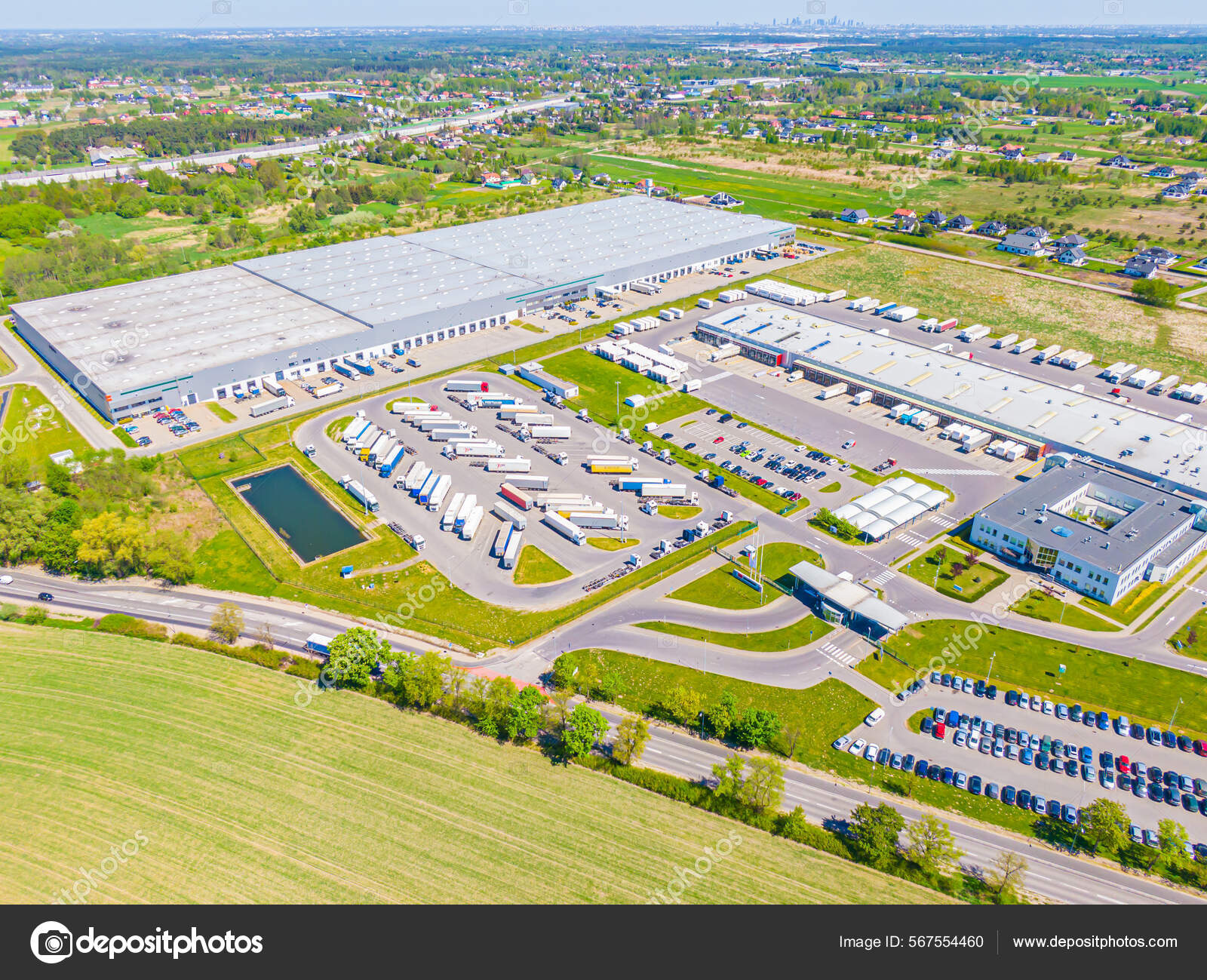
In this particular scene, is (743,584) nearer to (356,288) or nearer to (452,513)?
(452,513)

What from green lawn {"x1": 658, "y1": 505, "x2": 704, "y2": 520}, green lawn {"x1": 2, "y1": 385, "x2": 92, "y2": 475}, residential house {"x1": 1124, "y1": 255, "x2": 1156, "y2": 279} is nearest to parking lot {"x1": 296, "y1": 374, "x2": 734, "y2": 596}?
green lawn {"x1": 658, "y1": 505, "x2": 704, "y2": 520}

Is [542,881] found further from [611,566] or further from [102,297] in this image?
[102,297]

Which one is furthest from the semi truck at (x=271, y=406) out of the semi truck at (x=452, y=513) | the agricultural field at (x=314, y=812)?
the agricultural field at (x=314, y=812)

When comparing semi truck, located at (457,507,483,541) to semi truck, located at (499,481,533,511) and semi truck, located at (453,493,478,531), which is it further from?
semi truck, located at (499,481,533,511)

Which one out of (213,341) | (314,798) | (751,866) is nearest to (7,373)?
(213,341)

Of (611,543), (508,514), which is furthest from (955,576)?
(508,514)

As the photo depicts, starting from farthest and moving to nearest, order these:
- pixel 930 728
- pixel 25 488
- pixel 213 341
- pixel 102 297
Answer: pixel 102 297 < pixel 213 341 < pixel 25 488 < pixel 930 728

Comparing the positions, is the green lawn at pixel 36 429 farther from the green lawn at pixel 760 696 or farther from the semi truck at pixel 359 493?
the green lawn at pixel 760 696
